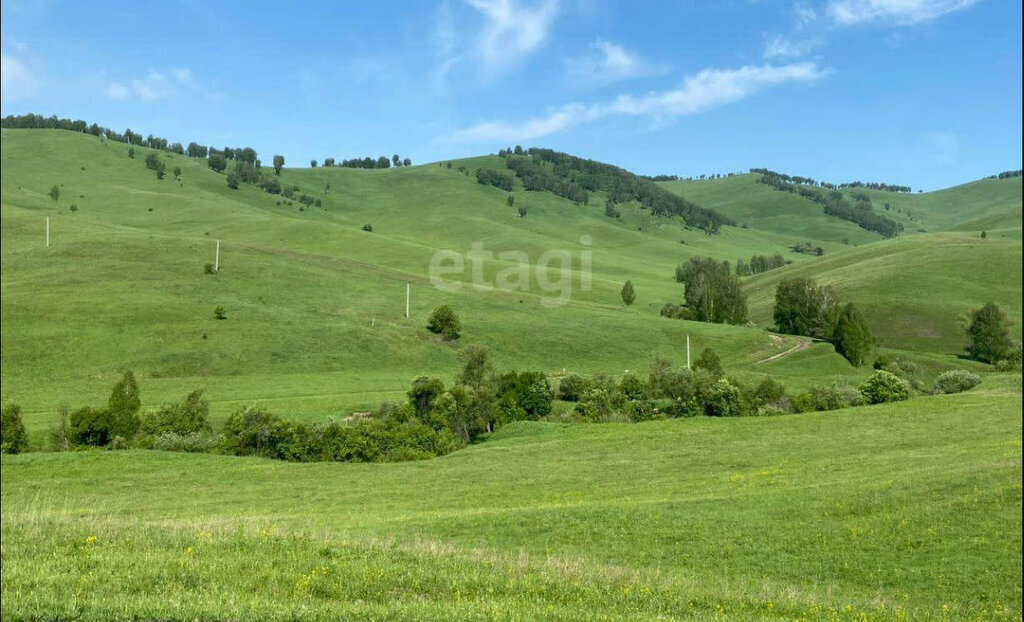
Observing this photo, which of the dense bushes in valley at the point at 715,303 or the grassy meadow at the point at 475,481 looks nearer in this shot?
the grassy meadow at the point at 475,481

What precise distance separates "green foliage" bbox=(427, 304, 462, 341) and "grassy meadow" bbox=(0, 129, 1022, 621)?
1.46 metres

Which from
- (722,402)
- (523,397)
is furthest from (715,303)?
(523,397)

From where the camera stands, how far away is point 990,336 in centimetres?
9425

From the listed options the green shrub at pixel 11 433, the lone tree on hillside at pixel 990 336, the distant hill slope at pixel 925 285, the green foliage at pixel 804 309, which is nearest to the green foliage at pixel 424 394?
the green shrub at pixel 11 433

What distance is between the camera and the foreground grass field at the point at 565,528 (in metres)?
14.0

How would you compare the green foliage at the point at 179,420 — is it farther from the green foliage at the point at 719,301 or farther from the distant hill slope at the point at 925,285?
the distant hill slope at the point at 925,285

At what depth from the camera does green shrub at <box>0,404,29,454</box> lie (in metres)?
48.2

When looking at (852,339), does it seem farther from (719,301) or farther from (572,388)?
(572,388)

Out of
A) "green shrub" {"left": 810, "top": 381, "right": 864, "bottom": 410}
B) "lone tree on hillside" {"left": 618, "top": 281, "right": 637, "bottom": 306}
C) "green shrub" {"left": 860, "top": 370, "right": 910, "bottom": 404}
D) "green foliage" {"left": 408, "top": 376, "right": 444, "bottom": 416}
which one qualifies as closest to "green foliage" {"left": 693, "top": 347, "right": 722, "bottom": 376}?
"green shrub" {"left": 810, "top": 381, "right": 864, "bottom": 410}

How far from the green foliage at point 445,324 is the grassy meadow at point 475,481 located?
146cm

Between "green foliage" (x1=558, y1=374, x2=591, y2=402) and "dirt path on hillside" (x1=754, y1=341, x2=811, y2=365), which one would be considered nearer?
"green foliage" (x1=558, y1=374, x2=591, y2=402)

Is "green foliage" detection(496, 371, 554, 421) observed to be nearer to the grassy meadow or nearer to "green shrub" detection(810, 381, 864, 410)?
the grassy meadow

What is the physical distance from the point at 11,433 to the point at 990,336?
10073 centimetres

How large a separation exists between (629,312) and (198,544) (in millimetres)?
101400
